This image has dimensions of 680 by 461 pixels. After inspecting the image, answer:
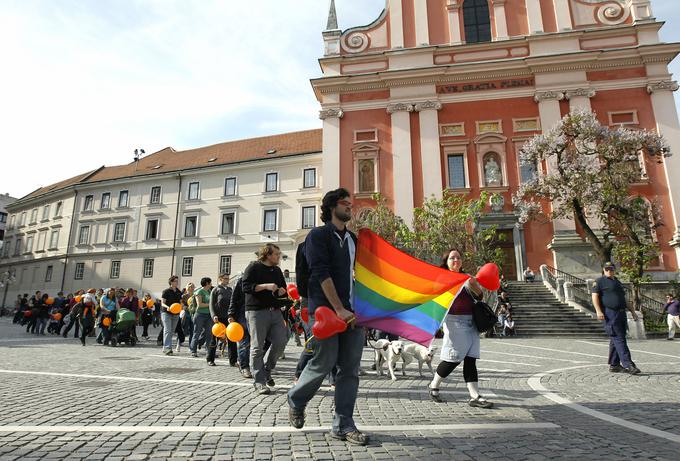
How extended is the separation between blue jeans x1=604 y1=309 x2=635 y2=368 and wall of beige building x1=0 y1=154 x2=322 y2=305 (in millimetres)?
26985

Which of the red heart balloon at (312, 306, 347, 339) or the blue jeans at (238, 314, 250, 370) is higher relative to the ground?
the red heart balloon at (312, 306, 347, 339)

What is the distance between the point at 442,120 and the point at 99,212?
34.1m

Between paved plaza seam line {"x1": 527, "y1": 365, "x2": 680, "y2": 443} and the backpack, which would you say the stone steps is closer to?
paved plaza seam line {"x1": 527, "y1": 365, "x2": 680, "y2": 443}

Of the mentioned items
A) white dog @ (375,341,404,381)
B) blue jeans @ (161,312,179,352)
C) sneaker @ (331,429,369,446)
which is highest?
blue jeans @ (161,312,179,352)

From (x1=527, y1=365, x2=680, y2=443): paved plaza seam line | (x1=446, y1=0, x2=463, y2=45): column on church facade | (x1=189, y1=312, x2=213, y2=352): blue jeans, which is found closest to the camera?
(x1=527, y1=365, x2=680, y2=443): paved plaza seam line

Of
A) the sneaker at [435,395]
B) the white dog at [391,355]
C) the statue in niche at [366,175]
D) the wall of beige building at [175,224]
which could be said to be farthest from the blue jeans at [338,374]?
Result: the wall of beige building at [175,224]

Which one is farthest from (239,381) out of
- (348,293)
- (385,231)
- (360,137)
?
(360,137)

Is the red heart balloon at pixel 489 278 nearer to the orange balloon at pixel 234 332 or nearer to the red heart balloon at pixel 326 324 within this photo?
the red heart balloon at pixel 326 324

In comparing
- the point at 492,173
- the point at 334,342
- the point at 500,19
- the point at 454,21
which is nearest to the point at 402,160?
the point at 492,173

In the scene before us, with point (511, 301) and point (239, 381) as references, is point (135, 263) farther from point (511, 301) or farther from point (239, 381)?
point (239, 381)

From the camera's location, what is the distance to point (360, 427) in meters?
4.00

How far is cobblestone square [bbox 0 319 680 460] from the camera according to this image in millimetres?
3301

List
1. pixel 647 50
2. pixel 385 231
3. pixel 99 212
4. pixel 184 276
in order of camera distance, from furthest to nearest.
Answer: pixel 99 212, pixel 184 276, pixel 647 50, pixel 385 231

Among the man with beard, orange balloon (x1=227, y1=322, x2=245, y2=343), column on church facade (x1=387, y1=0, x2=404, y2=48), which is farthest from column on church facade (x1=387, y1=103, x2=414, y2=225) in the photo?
the man with beard
